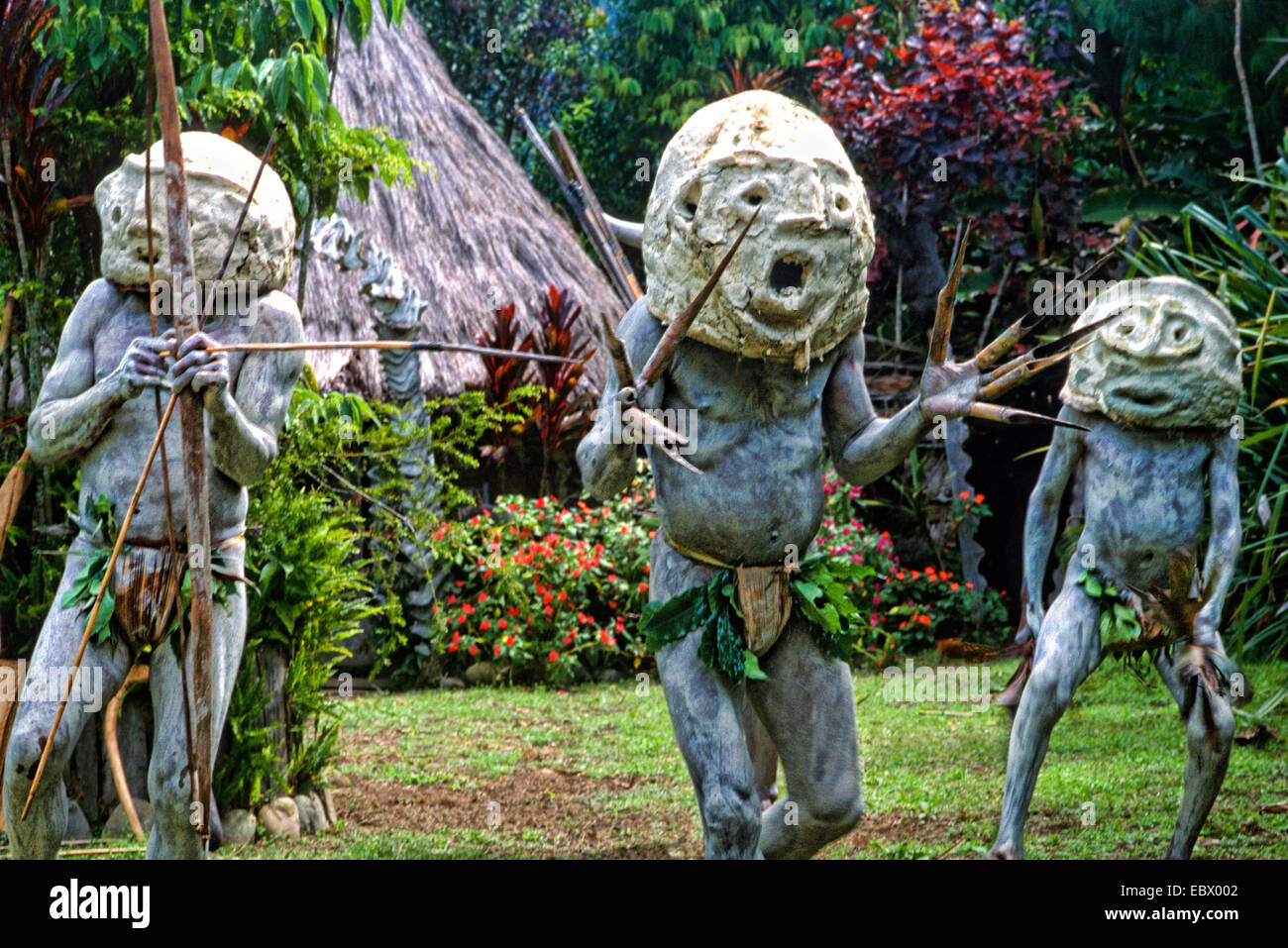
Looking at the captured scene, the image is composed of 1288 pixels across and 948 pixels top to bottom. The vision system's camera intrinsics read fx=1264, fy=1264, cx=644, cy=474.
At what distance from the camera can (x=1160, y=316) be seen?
386 cm

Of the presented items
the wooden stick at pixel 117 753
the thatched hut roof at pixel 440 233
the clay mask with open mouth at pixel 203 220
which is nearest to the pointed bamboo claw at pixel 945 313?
the clay mask with open mouth at pixel 203 220

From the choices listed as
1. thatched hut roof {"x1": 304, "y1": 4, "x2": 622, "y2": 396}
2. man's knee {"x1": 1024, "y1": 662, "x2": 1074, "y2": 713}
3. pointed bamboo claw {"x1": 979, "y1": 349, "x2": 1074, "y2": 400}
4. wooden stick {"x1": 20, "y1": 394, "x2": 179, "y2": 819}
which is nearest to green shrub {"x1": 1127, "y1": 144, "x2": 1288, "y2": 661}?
man's knee {"x1": 1024, "y1": 662, "x2": 1074, "y2": 713}

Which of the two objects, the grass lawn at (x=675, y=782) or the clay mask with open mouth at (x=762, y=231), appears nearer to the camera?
the clay mask with open mouth at (x=762, y=231)

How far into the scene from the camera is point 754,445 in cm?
306

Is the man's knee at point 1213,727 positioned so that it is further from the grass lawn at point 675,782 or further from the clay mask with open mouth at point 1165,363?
the clay mask with open mouth at point 1165,363

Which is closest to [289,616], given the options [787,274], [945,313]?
[787,274]

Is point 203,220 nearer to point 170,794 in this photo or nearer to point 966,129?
point 170,794

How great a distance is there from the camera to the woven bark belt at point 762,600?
9.89 ft

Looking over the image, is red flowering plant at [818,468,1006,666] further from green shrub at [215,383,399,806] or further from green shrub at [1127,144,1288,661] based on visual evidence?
green shrub at [215,383,399,806]

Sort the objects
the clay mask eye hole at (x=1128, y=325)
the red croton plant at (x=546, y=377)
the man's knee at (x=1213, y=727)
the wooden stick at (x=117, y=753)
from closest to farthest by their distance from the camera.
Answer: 1. the man's knee at (x=1213, y=727)
2. the clay mask eye hole at (x=1128, y=325)
3. the wooden stick at (x=117, y=753)
4. the red croton plant at (x=546, y=377)

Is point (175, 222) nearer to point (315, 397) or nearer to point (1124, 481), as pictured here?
point (315, 397)

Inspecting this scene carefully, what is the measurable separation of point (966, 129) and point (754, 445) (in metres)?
6.22

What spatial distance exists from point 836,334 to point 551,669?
5.01 m

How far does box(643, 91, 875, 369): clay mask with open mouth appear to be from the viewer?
2.89m
